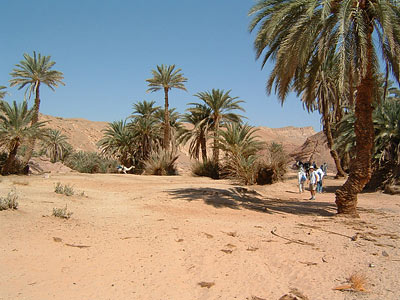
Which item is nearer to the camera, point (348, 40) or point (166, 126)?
point (348, 40)

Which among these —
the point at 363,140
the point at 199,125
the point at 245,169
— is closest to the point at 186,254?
the point at 363,140

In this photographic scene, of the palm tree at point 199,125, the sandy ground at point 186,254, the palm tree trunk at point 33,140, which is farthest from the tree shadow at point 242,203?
the palm tree at point 199,125

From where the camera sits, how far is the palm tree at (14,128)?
1973cm

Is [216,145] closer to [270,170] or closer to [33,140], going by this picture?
[270,170]

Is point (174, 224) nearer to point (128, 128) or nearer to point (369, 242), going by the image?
point (369, 242)

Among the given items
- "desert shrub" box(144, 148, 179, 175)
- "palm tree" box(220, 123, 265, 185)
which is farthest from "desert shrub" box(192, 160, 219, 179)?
"palm tree" box(220, 123, 265, 185)

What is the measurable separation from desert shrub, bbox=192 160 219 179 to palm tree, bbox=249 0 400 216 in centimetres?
1530

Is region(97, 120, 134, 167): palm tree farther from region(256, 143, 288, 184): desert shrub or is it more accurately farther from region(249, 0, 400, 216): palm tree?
region(249, 0, 400, 216): palm tree

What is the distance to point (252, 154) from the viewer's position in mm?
21391

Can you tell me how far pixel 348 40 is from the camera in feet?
29.1

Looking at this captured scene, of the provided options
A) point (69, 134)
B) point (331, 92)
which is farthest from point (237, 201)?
point (69, 134)

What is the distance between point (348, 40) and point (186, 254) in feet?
22.9

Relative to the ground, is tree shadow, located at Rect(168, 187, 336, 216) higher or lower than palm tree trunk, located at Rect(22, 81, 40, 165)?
lower

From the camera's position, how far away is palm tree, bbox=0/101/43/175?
1973 centimetres
